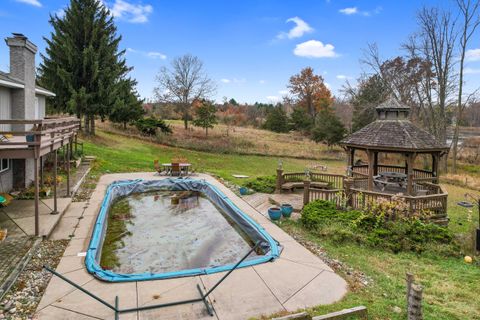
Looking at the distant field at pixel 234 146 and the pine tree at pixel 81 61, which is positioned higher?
the pine tree at pixel 81 61

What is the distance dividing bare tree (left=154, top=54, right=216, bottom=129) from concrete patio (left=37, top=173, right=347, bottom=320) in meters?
36.4

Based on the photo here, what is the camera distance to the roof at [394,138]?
39.1 feet

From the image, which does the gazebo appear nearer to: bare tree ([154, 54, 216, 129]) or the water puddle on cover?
the water puddle on cover

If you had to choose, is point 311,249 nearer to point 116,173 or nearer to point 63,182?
point 63,182

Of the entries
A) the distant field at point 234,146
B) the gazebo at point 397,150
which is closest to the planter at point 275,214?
the gazebo at point 397,150

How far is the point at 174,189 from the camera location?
17234 mm

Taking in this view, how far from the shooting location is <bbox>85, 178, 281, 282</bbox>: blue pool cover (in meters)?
6.57

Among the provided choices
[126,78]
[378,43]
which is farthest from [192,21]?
[378,43]

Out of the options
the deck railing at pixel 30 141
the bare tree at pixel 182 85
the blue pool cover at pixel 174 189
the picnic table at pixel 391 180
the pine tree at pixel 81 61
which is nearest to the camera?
the blue pool cover at pixel 174 189

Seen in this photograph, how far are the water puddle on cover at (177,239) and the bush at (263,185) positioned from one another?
88.9 inches

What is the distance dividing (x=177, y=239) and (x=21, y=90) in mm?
9056

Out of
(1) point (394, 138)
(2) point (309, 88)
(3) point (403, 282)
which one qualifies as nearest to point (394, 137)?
(1) point (394, 138)

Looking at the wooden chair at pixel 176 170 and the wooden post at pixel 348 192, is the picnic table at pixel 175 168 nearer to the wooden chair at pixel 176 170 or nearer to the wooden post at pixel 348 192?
the wooden chair at pixel 176 170

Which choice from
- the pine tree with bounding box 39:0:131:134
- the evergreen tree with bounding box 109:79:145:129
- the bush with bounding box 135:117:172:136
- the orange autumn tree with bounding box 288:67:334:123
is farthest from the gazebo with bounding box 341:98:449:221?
the orange autumn tree with bounding box 288:67:334:123
